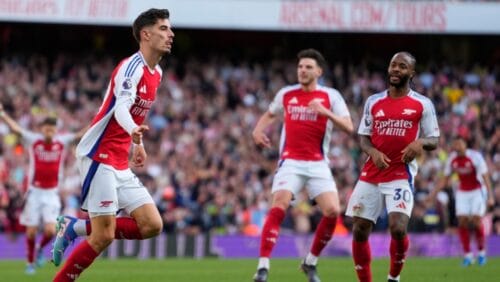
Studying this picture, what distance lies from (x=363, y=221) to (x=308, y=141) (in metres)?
2.41

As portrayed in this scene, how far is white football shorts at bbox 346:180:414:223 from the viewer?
12.1 metres

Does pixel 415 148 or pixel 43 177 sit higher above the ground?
pixel 415 148

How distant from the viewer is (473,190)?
21.1 metres

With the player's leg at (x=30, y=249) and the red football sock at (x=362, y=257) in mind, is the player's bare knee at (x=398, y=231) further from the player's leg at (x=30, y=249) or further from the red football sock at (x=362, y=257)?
the player's leg at (x=30, y=249)

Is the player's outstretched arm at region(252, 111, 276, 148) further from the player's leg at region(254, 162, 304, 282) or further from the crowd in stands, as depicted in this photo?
the crowd in stands

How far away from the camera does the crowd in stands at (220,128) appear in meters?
26.7

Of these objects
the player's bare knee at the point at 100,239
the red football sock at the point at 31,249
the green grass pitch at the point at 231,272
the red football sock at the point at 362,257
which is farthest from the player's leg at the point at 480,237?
the player's bare knee at the point at 100,239

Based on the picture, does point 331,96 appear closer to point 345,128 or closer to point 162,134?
point 345,128

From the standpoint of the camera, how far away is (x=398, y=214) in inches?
475

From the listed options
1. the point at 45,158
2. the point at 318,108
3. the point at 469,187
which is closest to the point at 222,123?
the point at 469,187

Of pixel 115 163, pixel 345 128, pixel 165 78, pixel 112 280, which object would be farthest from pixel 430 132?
pixel 165 78

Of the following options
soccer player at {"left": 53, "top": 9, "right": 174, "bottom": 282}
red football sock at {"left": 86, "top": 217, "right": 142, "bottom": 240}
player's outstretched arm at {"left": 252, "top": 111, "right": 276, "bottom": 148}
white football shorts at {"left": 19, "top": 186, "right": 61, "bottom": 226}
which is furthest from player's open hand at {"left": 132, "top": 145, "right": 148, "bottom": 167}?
white football shorts at {"left": 19, "top": 186, "right": 61, "bottom": 226}

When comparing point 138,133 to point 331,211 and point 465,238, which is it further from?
point 465,238

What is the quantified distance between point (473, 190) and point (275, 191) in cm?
813
